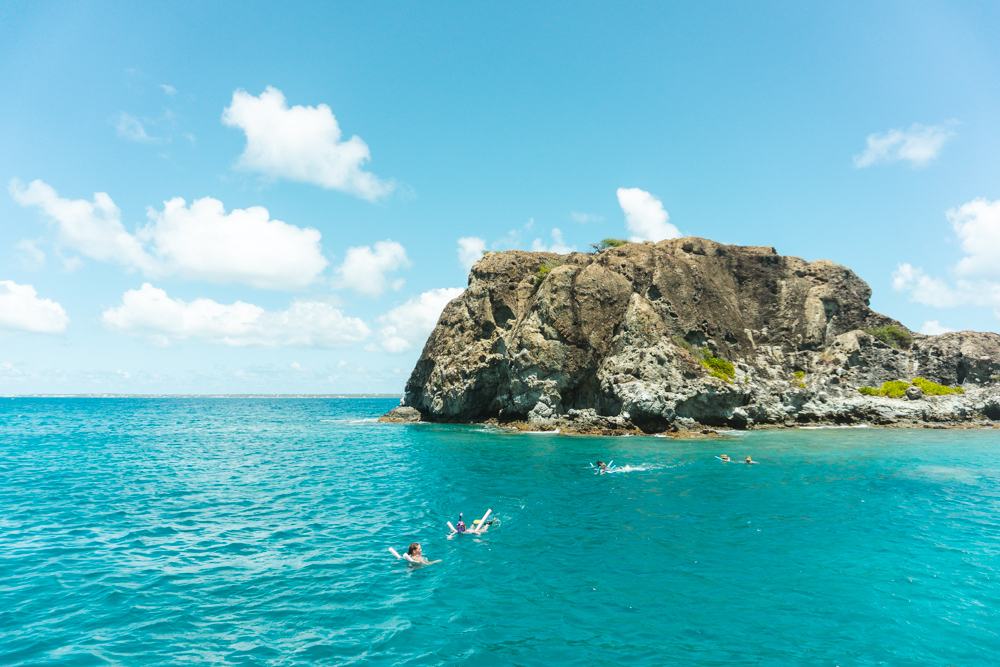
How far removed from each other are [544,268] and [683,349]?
29.1m

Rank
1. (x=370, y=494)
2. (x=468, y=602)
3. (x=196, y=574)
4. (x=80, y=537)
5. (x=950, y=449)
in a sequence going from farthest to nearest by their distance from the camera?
1. (x=950, y=449)
2. (x=370, y=494)
3. (x=80, y=537)
4. (x=196, y=574)
5. (x=468, y=602)

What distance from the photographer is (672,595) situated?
47.4ft

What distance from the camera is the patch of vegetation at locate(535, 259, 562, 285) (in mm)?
78375

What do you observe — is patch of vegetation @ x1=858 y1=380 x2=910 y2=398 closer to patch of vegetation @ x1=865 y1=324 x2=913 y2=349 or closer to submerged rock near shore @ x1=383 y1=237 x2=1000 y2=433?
submerged rock near shore @ x1=383 y1=237 x2=1000 y2=433

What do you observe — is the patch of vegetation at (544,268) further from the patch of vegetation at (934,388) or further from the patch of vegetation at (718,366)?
the patch of vegetation at (934,388)

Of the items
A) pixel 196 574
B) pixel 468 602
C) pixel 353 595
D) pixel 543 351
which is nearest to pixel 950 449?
pixel 543 351

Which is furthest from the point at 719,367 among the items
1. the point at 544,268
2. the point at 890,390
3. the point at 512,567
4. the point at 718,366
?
the point at 512,567

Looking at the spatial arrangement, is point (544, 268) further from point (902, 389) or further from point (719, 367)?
point (902, 389)

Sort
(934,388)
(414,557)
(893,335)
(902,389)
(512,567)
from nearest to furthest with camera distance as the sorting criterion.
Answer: (512,567)
(414,557)
(902,389)
(934,388)
(893,335)

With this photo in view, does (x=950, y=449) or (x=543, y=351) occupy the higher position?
(x=543, y=351)

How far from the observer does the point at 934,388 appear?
66.9 metres

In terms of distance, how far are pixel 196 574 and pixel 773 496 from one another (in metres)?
28.1

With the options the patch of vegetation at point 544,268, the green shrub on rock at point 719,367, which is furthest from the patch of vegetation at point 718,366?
the patch of vegetation at point 544,268

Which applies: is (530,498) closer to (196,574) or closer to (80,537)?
(196,574)
